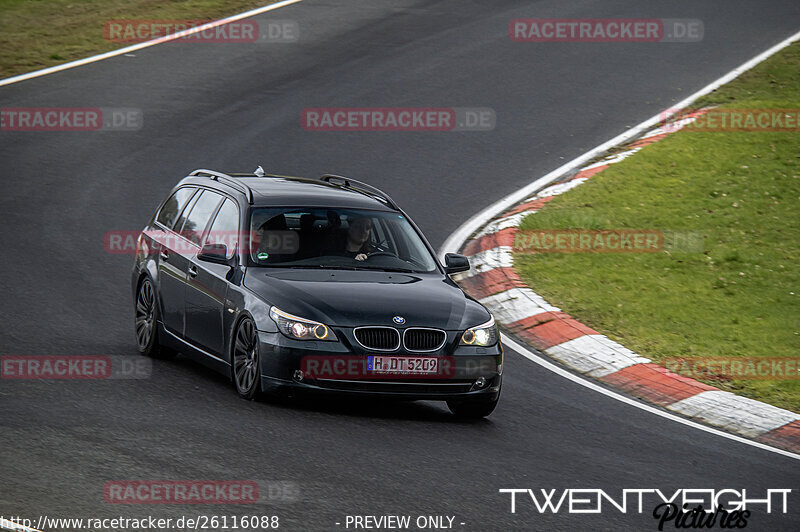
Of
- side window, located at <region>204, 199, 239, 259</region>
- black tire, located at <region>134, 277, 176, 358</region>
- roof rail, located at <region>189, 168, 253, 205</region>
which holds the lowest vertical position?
black tire, located at <region>134, 277, 176, 358</region>

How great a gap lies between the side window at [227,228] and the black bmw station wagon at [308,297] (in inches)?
0.6

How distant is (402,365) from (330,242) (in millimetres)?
1598

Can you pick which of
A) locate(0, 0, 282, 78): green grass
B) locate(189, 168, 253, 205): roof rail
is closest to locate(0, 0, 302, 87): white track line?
locate(0, 0, 282, 78): green grass

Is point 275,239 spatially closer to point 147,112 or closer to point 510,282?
point 510,282

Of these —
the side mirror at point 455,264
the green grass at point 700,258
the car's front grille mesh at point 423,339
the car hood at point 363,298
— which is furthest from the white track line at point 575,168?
the car's front grille mesh at point 423,339

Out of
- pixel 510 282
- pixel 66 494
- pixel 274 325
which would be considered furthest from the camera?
pixel 510 282

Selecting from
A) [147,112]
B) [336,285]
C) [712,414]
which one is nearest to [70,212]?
[147,112]

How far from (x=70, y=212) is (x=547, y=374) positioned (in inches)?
285

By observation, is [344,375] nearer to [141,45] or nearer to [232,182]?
[232,182]

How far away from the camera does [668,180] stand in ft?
56.3

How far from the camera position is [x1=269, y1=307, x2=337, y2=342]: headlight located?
888 centimetres

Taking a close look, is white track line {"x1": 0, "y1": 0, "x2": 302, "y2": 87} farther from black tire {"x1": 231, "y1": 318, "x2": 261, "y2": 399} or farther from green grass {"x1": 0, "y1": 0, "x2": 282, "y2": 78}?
black tire {"x1": 231, "y1": 318, "x2": 261, "y2": 399}

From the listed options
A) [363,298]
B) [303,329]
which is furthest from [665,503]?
[303,329]

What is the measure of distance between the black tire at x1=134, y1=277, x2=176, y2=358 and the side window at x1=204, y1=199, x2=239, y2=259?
919 millimetres
